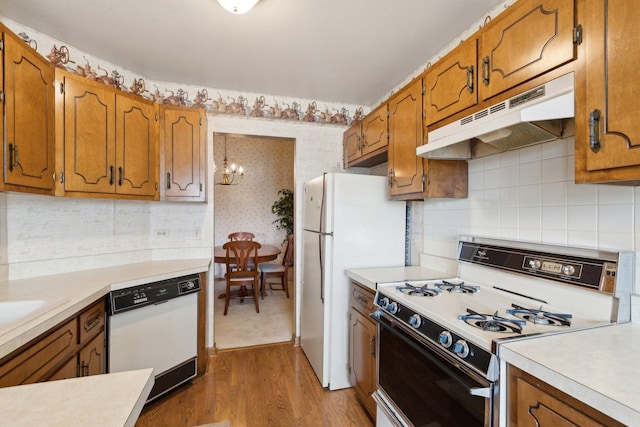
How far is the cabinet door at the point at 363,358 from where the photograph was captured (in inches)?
75.2

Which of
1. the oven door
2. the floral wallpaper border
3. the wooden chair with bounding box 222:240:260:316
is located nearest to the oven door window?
the oven door

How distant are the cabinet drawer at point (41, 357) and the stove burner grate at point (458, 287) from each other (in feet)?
6.22

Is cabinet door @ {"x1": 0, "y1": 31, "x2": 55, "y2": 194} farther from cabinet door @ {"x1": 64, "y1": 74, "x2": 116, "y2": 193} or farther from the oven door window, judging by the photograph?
the oven door window

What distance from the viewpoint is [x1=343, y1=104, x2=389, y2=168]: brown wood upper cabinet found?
2.38m

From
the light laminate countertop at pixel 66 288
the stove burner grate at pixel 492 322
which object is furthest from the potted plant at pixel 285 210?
the stove burner grate at pixel 492 322

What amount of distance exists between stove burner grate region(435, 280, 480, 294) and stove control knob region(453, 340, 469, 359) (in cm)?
57

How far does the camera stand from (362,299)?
2.06m

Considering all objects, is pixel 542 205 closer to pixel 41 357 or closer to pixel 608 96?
pixel 608 96

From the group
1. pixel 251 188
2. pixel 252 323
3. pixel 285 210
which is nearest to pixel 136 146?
pixel 252 323

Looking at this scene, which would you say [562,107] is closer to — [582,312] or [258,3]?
[582,312]

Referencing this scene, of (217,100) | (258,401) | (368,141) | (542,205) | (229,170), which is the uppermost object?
(217,100)

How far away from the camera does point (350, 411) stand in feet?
6.72

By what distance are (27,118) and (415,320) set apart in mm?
2228

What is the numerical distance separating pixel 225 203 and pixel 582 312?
217 inches
